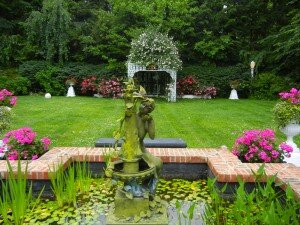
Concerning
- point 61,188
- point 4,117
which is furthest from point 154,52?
point 61,188

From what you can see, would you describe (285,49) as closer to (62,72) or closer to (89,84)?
(89,84)

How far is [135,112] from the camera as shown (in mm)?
3119

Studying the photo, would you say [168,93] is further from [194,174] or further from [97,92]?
[194,174]

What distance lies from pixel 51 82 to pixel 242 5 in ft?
33.4

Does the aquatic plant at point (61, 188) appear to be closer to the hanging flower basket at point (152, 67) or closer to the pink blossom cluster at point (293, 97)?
the pink blossom cluster at point (293, 97)

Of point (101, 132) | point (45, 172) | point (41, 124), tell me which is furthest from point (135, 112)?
point (41, 124)

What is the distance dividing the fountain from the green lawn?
136 inches

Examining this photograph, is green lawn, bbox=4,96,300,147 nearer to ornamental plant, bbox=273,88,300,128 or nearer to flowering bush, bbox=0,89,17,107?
flowering bush, bbox=0,89,17,107

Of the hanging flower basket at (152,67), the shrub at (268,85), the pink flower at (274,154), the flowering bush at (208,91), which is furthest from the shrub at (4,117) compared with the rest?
the shrub at (268,85)

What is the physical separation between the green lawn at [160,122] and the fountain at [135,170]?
136 inches

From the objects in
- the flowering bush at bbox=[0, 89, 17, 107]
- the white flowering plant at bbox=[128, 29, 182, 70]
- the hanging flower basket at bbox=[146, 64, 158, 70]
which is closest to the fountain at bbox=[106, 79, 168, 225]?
the flowering bush at bbox=[0, 89, 17, 107]

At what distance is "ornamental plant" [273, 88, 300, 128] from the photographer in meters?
5.09

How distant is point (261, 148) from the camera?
4723 mm

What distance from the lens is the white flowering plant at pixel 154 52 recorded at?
46.0 feet
